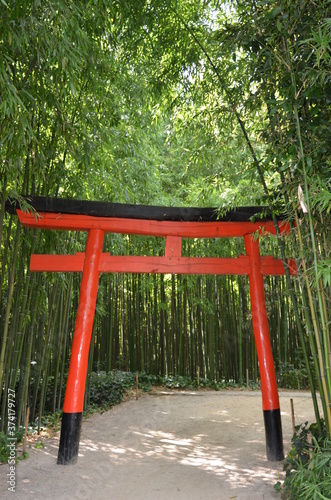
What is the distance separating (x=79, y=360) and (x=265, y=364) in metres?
1.48

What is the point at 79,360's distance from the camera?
3789 mm

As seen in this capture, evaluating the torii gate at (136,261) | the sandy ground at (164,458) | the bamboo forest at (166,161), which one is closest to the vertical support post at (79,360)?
the torii gate at (136,261)

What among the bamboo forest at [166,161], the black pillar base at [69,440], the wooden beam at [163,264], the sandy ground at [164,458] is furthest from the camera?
the wooden beam at [163,264]

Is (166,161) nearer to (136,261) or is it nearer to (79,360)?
(136,261)

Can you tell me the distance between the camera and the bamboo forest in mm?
2527

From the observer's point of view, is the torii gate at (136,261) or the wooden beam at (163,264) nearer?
the torii gate at (136,261)

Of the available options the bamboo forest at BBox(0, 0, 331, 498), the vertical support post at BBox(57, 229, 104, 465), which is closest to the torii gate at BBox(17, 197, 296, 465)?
the vertical support post at BBox(57, 229, 104, 465)

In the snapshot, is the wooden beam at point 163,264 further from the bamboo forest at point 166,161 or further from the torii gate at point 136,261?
the bamboo forest at point 166,161

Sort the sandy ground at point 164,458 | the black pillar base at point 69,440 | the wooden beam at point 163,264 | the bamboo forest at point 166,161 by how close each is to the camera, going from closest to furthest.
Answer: the bamboo forest at point 166,161, the sandy ground at point 164,458, the black pillar base at point 69,440, the wooden beam at point 163,264

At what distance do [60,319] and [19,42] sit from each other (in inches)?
128

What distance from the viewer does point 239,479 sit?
3.35m

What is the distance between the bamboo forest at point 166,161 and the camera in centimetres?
253

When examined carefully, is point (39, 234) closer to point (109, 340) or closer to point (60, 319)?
point (60, 319)

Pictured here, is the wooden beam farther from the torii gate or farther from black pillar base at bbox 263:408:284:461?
black pillar base at bbox 263:408:284:461
